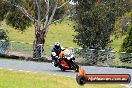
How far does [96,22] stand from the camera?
3166 centimetres

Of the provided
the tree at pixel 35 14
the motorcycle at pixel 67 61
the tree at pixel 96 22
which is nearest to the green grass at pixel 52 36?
the tree at pixel 35 14

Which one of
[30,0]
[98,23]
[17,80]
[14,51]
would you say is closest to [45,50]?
[14,51]

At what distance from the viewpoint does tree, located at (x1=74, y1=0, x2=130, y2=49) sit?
3127cm

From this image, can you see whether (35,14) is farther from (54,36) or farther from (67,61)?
(54,36)

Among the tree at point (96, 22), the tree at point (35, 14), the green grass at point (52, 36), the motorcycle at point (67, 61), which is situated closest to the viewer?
the motorcycle at point (67, 61)

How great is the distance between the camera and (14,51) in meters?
31.4

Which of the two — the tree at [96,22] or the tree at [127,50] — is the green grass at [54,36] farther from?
the tree at [127,50]

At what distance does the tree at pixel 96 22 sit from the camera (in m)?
31.3

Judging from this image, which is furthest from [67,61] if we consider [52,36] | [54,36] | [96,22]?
[54,36]

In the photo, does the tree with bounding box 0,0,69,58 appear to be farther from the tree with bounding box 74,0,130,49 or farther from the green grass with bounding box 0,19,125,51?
the green grass with bounding box 0,19,125,51

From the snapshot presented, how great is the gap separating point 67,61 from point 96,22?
12297mm

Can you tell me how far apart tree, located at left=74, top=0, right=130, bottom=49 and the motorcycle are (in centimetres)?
1105

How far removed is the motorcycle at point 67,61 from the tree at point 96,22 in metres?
11.0

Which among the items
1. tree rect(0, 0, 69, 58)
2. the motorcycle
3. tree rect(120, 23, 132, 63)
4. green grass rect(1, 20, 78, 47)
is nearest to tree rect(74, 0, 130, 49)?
tree rect(120, 23, 132, 63)
